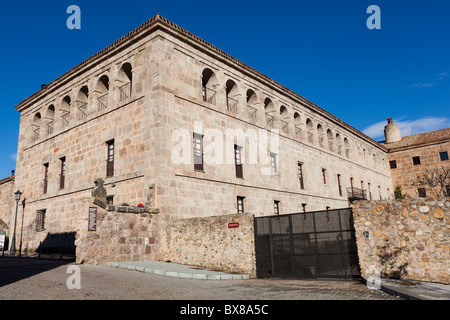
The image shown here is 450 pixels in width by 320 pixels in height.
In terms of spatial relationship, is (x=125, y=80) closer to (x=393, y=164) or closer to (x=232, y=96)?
(x=232, y=96)

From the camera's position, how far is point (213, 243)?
41.0ft

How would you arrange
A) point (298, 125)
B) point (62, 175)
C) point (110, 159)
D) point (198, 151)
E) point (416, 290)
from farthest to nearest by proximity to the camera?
point (298, 125) < point (62, 175) < point (110, 159) < point (198, 151) < point (416, 290)

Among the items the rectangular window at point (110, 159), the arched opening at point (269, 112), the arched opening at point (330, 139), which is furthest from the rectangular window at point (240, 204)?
the arched opening at point (330, 139)

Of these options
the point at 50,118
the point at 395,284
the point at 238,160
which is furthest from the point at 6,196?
the point at 395,284

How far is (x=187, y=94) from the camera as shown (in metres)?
16.6

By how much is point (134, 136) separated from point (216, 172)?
423 cm

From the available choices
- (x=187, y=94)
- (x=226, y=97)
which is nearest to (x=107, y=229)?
(x=187, y=94)

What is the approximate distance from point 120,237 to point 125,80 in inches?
341

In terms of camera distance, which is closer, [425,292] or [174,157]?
[425,292]

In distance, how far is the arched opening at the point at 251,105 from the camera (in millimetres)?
20978

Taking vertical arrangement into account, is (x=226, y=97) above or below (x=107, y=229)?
above
